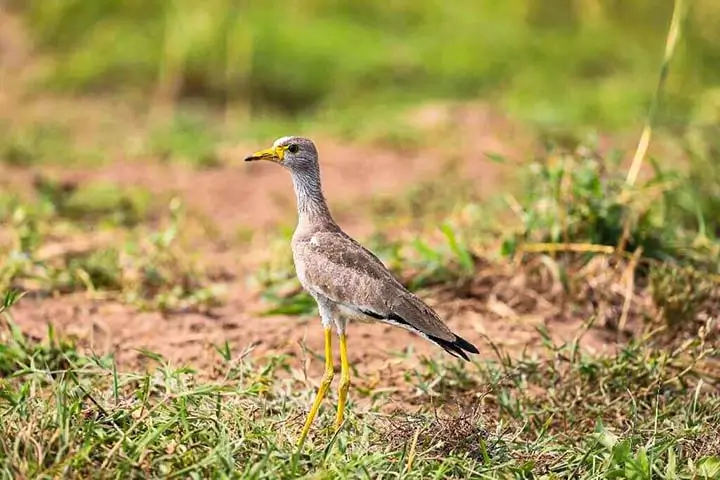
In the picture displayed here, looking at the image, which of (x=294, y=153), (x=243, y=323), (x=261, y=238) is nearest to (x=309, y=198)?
(x=294, y=153)

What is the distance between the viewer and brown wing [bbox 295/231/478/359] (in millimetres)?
3295

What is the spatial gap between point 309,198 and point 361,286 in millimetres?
388

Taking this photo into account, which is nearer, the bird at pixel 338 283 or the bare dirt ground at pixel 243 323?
the bird at pixel 338 283

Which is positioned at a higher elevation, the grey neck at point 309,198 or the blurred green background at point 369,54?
the grey neck at point 309,198

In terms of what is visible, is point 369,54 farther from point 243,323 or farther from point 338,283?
point 338,283

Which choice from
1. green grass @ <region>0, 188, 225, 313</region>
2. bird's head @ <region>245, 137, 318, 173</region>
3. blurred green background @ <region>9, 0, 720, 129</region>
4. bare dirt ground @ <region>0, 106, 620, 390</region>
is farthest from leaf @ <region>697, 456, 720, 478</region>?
blurred green background @ <region>9, 0, 720, 129</region>

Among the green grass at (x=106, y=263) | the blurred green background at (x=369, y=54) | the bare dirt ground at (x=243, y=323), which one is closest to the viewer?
the bare dirt ground at (x=243, y=323)

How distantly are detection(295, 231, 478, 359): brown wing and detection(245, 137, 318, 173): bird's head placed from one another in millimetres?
225

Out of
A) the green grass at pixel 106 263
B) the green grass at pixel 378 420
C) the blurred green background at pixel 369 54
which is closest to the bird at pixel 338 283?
the green grass at pixel 378 420

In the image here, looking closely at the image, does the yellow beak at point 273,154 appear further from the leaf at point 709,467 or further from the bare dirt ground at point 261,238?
the leaf at point 709,467

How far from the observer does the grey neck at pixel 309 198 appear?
3.65m

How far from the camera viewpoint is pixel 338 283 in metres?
3.41

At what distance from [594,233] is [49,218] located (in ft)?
9.22

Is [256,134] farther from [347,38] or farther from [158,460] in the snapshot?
[158,460]
